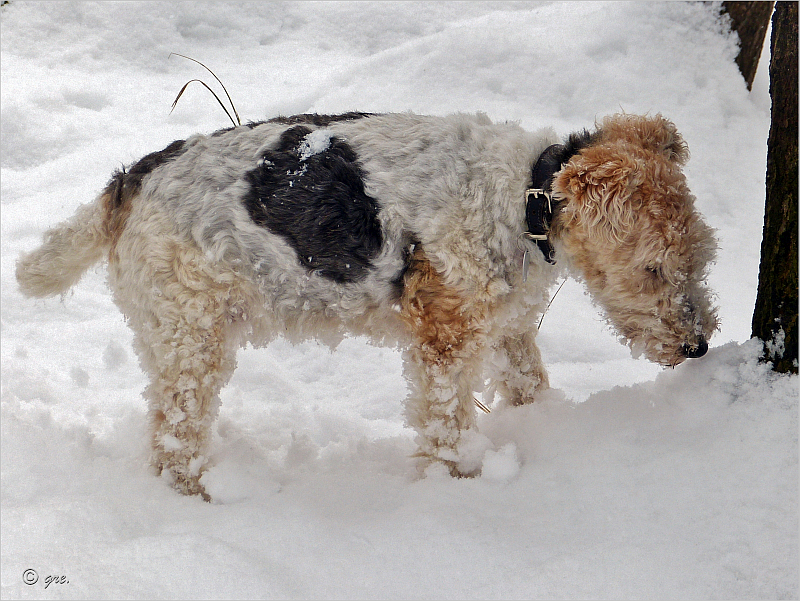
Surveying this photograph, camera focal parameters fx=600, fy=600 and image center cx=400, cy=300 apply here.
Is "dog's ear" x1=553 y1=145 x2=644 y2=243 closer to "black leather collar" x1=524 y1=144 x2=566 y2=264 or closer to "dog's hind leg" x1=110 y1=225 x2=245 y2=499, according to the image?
"black leather collar" x1=524 y1=144 x2=566 y2=264

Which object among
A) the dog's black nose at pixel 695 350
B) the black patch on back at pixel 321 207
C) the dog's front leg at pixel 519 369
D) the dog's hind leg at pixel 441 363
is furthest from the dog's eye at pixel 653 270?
the black patch on back at pixel 321 207

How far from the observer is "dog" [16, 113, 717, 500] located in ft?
9.21

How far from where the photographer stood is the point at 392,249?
2.92 metres

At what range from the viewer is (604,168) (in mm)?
2572

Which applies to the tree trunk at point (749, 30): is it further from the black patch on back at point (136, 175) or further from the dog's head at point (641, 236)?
the black patch on back at point (136, 175)

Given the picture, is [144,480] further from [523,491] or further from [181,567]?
[523,491]

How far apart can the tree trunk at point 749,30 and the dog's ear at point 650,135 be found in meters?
4.01

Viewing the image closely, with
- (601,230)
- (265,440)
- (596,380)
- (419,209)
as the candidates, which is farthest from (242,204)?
(596,380)

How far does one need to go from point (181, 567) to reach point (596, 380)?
2.84 metres

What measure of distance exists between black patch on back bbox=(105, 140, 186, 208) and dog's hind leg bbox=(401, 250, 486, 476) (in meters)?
1.45

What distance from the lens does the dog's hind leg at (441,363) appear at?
2889 mm

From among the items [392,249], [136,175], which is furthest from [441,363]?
[136,175]

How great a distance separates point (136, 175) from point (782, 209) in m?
3.12

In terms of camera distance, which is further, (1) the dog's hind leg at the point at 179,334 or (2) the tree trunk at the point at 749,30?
(2) the tree trunk at the point at 749,30
